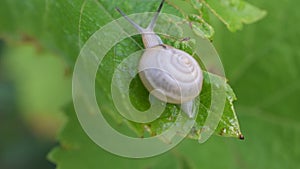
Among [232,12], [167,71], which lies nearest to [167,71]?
[167,71]

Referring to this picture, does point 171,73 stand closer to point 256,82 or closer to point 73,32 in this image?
point 73,32

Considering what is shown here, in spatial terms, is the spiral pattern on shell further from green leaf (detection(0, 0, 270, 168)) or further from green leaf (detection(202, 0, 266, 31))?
green leaf (detection(202, 0, 266, 31))

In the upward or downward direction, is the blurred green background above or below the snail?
below

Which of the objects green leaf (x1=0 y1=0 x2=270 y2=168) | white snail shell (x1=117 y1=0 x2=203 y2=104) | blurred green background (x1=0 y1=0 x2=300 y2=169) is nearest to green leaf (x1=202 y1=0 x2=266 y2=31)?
green leaf (x1=0 y1=0 x2=270 y2=168)

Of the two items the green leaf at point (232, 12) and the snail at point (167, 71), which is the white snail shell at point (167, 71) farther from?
the green leaf at point (232, 12)

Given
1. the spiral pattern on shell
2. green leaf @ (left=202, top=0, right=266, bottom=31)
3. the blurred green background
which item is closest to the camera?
the spiral pattern on shell

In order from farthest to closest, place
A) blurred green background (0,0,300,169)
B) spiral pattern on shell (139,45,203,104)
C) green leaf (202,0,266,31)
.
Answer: blurred green background (0,0,300,169) < green leaf (202,0,266,31) < spiral pattern on shell (139,45,203,104)

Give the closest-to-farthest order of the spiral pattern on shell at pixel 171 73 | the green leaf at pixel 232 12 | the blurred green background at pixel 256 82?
the spiral pattern on shell at pixel 171 73
the green leaf at pixel 232 12
the blurred green background at pixel 256 82

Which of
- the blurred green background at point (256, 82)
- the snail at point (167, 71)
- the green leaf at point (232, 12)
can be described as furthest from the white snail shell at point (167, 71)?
the blurred green background at point (256, 82)
